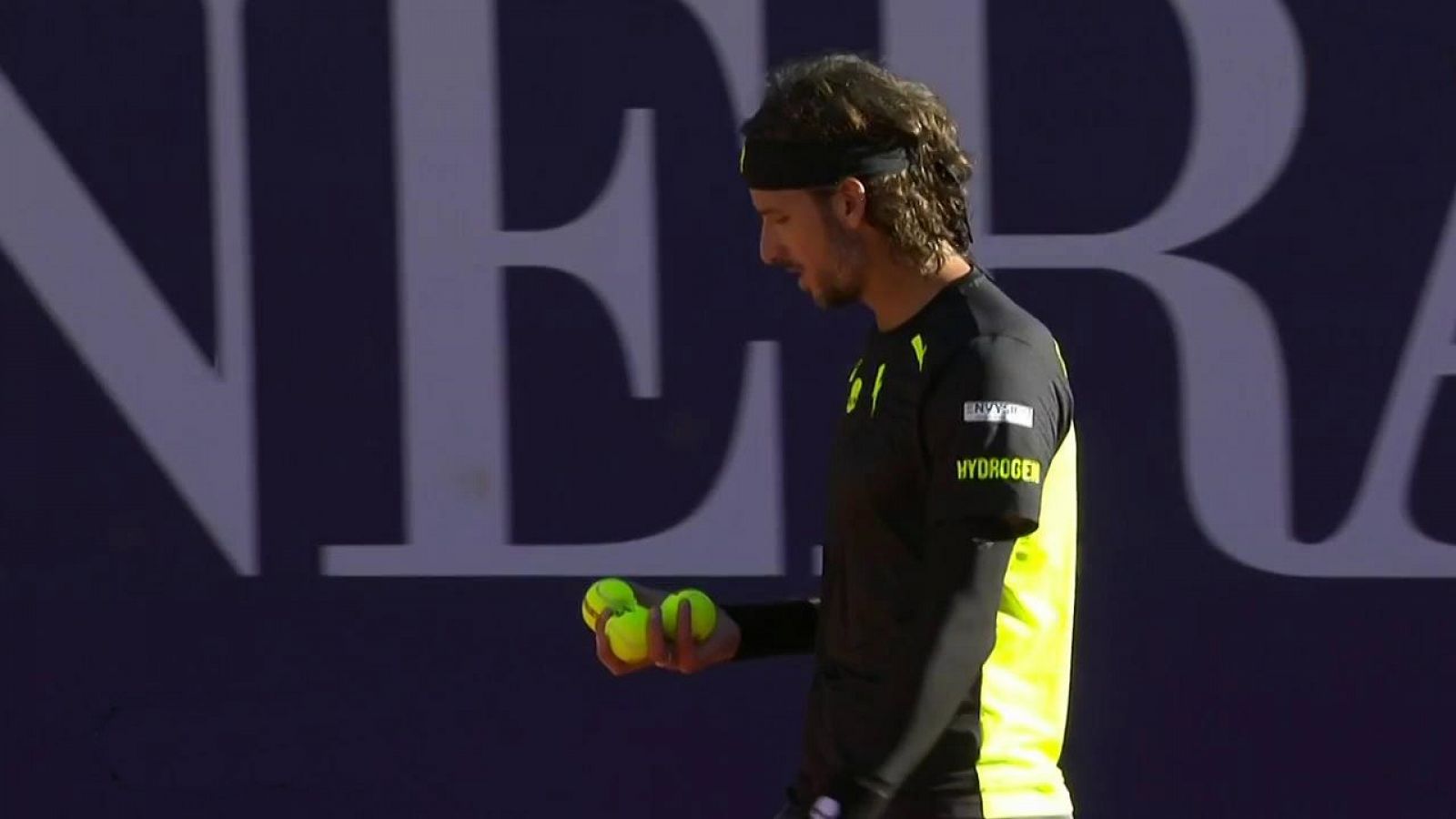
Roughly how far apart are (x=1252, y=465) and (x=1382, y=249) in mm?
434

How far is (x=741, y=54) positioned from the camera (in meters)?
4.47

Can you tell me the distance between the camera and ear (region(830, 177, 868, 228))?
2703 mm

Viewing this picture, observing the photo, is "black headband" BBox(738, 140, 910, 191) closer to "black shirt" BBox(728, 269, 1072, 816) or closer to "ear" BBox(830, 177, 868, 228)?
"ear" BBox(830, 177, 868, 228)

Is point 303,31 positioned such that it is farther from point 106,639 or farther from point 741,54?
point 106,639

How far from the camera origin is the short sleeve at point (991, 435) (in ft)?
8.28

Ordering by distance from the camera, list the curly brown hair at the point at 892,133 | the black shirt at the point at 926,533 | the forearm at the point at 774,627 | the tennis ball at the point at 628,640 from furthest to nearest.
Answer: the forearm at the point at 774,627
the tennis ball at the point at 628,640
the curly brown hair at the point at 892,133
the black shirt at the point at 926,533

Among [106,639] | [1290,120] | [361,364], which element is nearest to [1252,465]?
[1290,120]

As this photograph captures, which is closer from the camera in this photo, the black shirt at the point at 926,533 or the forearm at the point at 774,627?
the black shirt at the point at 926,533

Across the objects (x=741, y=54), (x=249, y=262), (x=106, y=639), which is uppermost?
(x=741, y=54)

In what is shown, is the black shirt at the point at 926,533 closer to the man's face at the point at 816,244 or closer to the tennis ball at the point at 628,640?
the man's face at the point at 816,244

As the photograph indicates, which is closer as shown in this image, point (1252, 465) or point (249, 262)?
point (1252, 465)

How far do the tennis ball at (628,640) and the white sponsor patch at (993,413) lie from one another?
53 cm

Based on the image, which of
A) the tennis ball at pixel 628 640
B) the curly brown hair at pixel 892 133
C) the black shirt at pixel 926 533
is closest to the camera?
the black shirt at pixel 926 533

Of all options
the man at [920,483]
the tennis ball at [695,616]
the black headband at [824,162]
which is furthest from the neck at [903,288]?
the tennis ball at [695,616]
